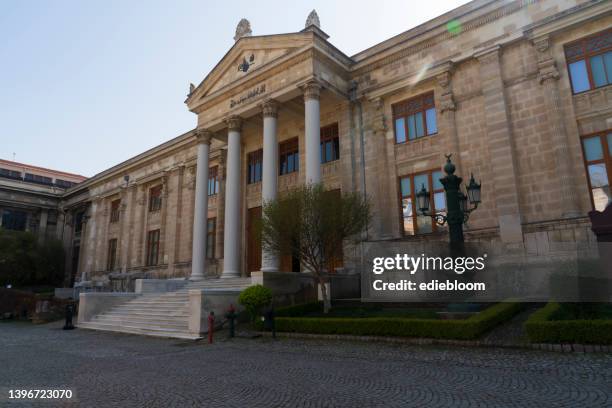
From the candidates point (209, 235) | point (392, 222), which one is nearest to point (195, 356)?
point (392, 222)

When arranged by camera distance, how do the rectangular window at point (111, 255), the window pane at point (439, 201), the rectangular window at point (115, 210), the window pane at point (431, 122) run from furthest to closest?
1. the rectangular window at point (115, 210)
2. the rectangular window at point (111, 255)
3. the window pane at point (431, 122)
4. the window pane at point (439, 201)

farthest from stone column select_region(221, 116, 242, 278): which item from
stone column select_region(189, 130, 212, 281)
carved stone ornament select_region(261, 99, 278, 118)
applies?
carved stone ornament select_region(261, 99, 278, 118)

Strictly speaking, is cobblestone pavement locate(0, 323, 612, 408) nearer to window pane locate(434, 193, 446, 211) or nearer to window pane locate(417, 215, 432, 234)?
window pane locate(417, 215, 432, 234)

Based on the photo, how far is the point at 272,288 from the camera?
649 inches

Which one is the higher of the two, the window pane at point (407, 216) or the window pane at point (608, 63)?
the window pane at point (608, 63)

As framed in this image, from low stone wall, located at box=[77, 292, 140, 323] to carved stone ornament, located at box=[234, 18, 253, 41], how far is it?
15.7 m

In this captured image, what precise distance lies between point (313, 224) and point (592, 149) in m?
10.7

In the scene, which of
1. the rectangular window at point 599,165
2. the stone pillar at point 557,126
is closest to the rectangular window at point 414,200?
the stone pillar at point 557,126

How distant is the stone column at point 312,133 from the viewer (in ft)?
62.0

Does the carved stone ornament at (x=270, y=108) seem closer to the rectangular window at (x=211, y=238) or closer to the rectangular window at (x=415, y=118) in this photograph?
the rectangular window at (x=415, y=118)

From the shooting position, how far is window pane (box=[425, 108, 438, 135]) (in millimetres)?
19391

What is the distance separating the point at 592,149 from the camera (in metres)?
15.4

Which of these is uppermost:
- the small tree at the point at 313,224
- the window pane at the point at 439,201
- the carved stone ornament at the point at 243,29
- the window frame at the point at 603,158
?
the carved stone ornament at the point at 243,29

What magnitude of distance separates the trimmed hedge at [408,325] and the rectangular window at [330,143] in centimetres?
1120
